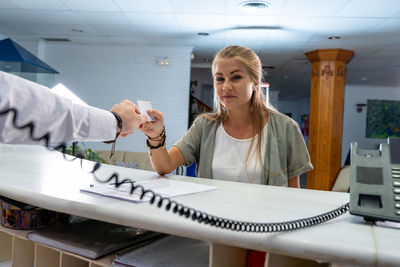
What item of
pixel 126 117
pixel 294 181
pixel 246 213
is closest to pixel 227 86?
pixel 294 181

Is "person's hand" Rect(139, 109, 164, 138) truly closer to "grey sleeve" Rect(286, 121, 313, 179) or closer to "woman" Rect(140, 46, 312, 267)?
"woman" Rect(140, 46, 312, 267)

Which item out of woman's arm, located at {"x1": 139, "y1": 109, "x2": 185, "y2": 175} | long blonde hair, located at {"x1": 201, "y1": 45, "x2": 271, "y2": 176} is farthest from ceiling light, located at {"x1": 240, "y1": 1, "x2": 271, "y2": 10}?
woman's arm, located at {"x1": 139, "y1": 109, "x2": 185, "y2": 175}

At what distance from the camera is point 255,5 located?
4527 mm

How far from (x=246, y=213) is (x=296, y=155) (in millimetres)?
1174

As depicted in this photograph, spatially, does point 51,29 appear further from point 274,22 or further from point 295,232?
point 295,232

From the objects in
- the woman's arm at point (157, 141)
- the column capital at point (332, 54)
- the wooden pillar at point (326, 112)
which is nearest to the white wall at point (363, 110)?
the wooden pillar at point (326, 112)

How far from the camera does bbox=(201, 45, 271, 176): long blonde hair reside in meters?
2.05

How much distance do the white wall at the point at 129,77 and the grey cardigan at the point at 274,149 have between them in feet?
16.6

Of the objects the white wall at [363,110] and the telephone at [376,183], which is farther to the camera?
the white wall at [363,110]

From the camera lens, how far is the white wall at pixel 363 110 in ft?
40.3

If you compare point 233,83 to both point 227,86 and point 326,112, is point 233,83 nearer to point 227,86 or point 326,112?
point 227,86

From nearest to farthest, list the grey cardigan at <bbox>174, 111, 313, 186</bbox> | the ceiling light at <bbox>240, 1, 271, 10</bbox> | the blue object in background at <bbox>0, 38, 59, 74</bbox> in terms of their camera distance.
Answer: the grey cardigan at <bbox>174, 111, 313, 186</bbox>, the ceiling light at <bbox>240, 1, 271, 10</bbox>, the blue object in background at <bbox>0, 38, 59, 74</bbox>

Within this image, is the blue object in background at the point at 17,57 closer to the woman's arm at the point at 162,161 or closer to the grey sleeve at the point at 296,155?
the woman's arm at the point at 162,161

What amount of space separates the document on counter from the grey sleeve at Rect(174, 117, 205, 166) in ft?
2.38
